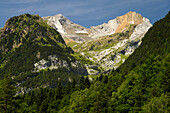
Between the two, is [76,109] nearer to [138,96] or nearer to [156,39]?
[138,96]

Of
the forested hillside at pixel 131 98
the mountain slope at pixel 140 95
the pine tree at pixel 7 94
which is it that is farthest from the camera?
the forested hillside at pixel 131 98

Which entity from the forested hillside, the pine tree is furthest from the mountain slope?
the pine tree

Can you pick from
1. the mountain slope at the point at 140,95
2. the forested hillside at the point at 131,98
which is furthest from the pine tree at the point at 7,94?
the mountain slope at the point at 140,95

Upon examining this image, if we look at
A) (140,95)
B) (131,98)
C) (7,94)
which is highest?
(7,94)

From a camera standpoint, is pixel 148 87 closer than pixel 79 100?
Yes

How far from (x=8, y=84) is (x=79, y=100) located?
44.7m

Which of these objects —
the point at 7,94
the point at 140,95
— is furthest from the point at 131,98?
the point at 7,94

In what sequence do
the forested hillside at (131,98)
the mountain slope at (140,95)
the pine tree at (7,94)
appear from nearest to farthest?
1. the mountain slope at (140,95)
2. the pine tree at (7,94)
3. the forested hillside at (131,98)

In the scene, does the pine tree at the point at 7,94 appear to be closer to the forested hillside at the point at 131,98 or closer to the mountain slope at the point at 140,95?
the forested hillside at the point at 131,98

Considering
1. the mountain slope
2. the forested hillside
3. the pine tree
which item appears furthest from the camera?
the forested hillside

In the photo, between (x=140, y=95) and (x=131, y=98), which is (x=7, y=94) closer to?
(x=131, y=98)

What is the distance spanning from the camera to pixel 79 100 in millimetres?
98625

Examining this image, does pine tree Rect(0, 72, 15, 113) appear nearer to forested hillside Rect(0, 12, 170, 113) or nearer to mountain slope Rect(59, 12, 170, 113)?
forested hillside Rect(0, 12, 170, 113)

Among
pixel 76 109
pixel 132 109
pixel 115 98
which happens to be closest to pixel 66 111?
pixel 76 109
